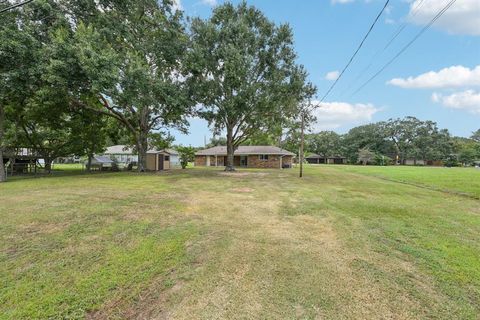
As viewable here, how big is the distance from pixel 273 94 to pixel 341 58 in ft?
30.1

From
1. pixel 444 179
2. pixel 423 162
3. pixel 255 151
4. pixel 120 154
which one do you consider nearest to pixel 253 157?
pixel 255 151

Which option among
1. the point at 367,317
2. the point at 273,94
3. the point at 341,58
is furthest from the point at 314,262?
the point at 273,94

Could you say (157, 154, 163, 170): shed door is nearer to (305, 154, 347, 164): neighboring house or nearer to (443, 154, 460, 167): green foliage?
(305, 154, 347, 164): neighboring house

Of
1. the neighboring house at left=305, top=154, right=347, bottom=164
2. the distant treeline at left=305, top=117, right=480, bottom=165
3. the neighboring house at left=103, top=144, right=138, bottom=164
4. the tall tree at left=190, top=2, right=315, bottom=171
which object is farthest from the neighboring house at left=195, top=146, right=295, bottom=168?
the distant treeline at left=305, top=117, right=480, bottom=165

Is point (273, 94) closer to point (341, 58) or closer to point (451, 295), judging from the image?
point (341, 58)

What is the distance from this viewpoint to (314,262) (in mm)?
3918

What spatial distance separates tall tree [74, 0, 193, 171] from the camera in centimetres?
1338

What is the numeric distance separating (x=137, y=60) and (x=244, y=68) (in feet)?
26.1

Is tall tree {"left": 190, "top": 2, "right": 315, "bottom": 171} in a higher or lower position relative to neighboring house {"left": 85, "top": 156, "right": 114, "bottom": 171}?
higher

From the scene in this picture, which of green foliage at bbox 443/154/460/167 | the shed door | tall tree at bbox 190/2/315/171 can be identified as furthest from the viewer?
green foliage at bbox 443/154/460/167

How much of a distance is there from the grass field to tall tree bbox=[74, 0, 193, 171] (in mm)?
8787

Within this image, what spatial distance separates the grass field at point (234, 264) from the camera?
2857 mm

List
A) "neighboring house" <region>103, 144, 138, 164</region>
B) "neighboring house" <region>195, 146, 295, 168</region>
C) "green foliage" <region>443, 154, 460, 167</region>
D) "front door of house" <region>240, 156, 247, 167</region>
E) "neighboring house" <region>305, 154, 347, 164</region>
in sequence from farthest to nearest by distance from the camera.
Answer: "neighboring house" <region>305, 154, 347, 164</region>
"green foliage" <region>443, 154, 460, 167</region>
"front door of house" <region>240, 156, 247, 167</region>
"neighboring house" <region>195, 146, 295, 168</region>
"neighboring house" <region>103, 144, 138, 164</region>

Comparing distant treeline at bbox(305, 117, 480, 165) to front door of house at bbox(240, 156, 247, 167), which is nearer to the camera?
front door of house at bbox(240, 156, 247, 167)
